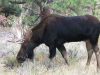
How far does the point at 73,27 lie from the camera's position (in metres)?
9.73

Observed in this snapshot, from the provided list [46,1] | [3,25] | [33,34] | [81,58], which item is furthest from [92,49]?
[3,25]

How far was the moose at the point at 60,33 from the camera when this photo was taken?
9.52 metres

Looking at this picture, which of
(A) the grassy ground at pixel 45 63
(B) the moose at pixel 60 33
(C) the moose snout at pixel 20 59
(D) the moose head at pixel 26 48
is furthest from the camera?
(D) the moose head at pixel 26 48

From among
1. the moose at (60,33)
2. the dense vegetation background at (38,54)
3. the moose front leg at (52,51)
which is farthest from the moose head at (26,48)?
the moose front leg at (52,51)

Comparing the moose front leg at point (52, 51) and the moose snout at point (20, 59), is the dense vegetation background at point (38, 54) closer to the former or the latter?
the moose snout at point (20, 59)

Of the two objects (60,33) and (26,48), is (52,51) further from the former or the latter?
(26,48)

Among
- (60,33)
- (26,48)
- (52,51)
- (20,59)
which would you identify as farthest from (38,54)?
(60,33)

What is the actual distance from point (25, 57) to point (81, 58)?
1985mm

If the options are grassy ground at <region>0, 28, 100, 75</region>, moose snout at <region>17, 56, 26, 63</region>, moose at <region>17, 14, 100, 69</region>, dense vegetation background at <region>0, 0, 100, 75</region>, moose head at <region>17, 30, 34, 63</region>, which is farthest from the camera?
moose head at <region>17, 30, 34, 63</region>

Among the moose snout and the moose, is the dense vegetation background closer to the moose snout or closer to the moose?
the moose snout

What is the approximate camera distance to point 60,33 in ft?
32.2

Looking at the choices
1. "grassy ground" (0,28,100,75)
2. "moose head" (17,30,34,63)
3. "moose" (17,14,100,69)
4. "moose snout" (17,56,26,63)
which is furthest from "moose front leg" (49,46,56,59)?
"moose snout" (17,56,26,63)

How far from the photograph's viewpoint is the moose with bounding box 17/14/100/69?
952cm

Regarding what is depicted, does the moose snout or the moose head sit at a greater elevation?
the moose head
